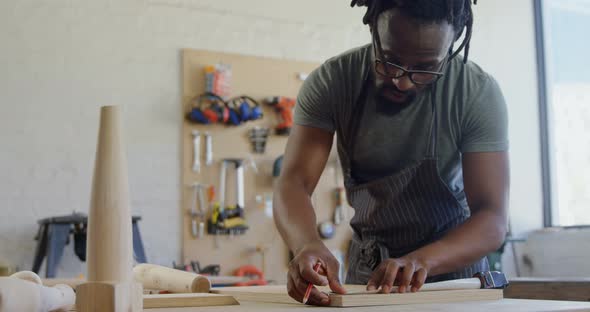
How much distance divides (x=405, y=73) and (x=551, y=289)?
3.13ft

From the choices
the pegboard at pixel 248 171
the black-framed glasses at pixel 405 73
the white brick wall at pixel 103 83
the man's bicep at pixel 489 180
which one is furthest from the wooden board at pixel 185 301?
the pegboard at pixel 248 171

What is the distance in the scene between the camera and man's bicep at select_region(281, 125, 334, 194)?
1.99m

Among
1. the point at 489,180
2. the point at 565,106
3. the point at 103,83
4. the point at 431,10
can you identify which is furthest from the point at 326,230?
the point at 431,10

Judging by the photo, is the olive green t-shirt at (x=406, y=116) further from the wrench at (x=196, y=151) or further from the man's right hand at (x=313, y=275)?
the wrench at (x=196, y=151)

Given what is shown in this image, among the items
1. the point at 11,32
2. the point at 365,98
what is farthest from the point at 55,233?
the point at 365,98

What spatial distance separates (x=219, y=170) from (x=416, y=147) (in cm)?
342

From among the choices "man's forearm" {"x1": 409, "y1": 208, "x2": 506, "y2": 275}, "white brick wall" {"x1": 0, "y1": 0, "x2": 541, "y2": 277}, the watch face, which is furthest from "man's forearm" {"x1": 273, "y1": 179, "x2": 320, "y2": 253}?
the watch face

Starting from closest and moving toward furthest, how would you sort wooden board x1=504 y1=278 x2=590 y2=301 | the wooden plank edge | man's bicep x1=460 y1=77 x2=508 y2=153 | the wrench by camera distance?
the wooden plank edge
man's bicep x1=460 y1=77 x2=508 y2=153
wooden board x1=504 y1=278 x2=590 y2=301
the wrench

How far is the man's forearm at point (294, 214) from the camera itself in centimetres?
180

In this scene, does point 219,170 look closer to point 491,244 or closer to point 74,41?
point 74,41

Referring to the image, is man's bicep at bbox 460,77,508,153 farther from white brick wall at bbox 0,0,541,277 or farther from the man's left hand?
white brick wall at bbox 0,0,541,277

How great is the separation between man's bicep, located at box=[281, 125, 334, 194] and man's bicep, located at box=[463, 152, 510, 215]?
391mm

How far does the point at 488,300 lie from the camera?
1413 mm

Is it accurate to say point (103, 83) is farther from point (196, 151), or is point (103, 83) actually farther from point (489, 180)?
point (489, 180)
